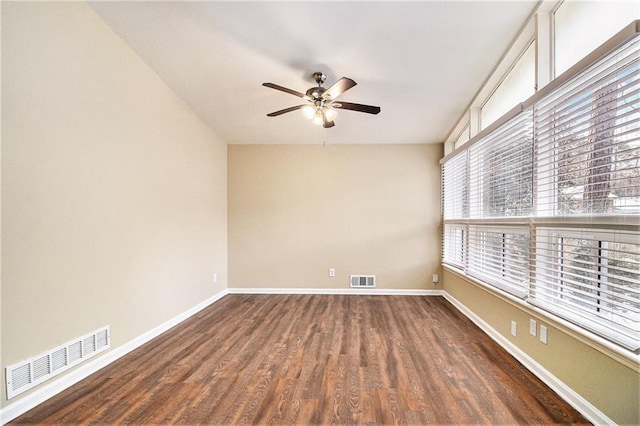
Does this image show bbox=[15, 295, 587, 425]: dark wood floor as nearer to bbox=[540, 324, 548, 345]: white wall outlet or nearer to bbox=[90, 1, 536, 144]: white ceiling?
bbox=[540, 324, 548, 345]: white wall outlet

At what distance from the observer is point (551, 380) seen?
6.50 feet

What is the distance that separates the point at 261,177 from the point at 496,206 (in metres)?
3.54

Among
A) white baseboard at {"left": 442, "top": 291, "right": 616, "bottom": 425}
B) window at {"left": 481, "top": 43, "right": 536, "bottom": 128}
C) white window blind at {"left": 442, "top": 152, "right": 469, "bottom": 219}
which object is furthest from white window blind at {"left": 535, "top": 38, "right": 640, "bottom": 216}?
white window blind at {"left": 442, "top": 152, "right": 469, "bottom": 219}

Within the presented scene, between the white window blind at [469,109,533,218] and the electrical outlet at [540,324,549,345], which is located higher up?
the white window blind at [469,109,533,218]

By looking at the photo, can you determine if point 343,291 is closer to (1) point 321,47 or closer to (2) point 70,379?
(2) point 70,379

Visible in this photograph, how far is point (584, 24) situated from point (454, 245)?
305 cm

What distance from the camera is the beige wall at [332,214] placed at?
4715mm

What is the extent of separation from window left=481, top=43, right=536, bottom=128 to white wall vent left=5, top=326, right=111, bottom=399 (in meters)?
4.21

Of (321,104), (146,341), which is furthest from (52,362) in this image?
(321,104)

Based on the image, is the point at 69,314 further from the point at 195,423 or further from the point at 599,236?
the point at 599,236

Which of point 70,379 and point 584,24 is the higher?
point 584,24

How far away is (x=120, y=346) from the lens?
2498 millimetres

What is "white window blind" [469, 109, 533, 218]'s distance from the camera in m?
2.40

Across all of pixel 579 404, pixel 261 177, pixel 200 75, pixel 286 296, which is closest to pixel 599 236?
pixel 579 404
